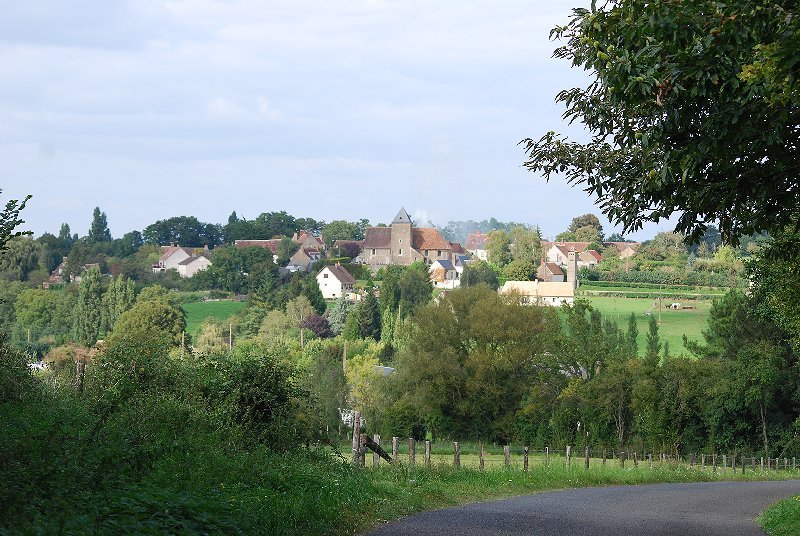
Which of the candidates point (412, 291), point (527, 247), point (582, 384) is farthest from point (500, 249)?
point (582, 384)

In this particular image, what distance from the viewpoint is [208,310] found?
540 feet

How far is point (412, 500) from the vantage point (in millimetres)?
18812

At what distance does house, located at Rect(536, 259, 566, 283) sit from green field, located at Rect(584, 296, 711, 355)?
140ft

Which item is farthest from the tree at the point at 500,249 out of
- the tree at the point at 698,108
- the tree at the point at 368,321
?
the tree at the point at 698,108

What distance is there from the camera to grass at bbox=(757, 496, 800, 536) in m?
16.4

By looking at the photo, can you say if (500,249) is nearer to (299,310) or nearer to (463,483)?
(299,310)

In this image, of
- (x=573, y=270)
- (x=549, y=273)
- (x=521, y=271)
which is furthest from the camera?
(x=549, y=273)

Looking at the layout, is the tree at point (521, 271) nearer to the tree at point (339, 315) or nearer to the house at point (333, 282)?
the house at point (333, 282)

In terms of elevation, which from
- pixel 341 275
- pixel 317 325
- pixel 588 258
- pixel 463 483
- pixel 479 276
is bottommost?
pixel 463 483

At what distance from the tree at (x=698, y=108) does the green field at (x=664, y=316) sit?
8575 cm

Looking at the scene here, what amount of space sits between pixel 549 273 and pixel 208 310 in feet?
179

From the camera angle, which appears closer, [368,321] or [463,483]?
[463,483]

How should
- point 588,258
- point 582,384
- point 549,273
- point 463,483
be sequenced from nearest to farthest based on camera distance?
point 463,483 → point 582,384 → point 549,273 → point 588,258

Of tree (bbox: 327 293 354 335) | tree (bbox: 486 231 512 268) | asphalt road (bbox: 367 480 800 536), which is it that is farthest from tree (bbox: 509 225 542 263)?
asphalt road (bbox: 367 480 800 536)
